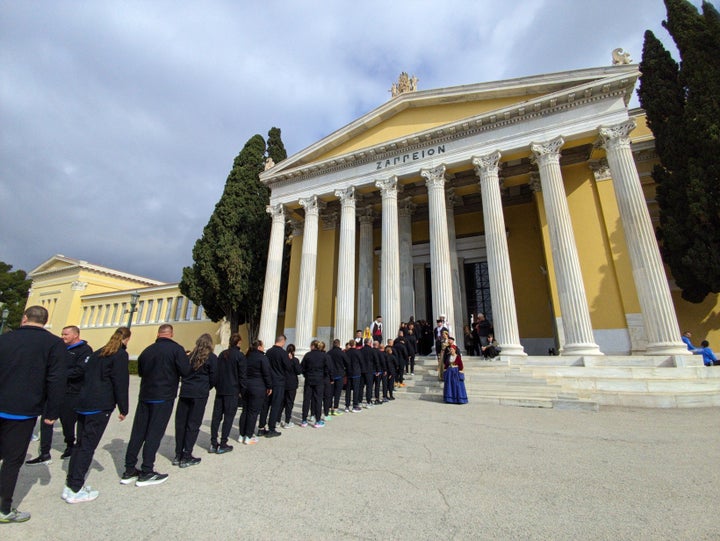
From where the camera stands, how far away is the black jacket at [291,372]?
623cm

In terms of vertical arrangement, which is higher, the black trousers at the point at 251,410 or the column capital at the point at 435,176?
the column capital at the point at 435,176

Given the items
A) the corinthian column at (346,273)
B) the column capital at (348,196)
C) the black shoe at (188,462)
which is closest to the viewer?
the black shoe at (188,462)

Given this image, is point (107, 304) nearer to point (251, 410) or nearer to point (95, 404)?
point (251, 410)

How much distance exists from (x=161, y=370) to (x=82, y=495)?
1242 millimetres

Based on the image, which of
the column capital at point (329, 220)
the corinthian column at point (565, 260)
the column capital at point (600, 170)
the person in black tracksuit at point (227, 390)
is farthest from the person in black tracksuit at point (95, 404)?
the column capital at point (600, 170)

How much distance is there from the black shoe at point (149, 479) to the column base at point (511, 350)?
10259 millimetres

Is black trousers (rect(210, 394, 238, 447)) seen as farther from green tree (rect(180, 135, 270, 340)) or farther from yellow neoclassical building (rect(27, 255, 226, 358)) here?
yellow neoclassical building (rect(27, 255, 226, 358))

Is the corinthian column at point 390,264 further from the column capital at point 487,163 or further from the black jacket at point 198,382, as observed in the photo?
the black jacket at point 198,382

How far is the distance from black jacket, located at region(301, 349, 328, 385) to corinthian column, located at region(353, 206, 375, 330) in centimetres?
1010

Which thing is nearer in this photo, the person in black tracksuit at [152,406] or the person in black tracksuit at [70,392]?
the person in black tracksuit at [152,406]

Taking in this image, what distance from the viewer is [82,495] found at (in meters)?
3.22

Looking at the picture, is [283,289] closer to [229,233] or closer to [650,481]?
[229,233]

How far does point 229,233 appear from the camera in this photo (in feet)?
64.8

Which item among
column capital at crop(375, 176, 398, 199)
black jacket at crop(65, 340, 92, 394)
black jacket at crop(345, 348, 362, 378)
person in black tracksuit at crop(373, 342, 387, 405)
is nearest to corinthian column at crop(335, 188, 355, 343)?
column capital at crop(375, 176, 398, 199)
